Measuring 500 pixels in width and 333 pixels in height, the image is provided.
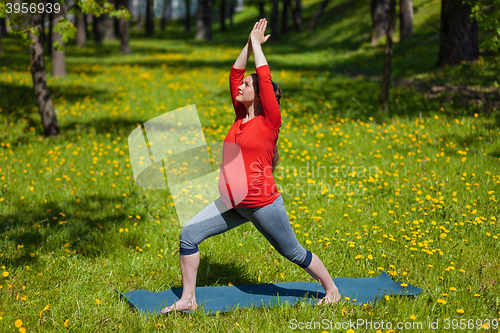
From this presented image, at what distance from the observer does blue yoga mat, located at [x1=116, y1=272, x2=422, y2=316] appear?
355 centimetres

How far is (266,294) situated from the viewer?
12.4ft

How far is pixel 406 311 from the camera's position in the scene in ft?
11.1

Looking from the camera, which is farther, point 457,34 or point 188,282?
point 457,34

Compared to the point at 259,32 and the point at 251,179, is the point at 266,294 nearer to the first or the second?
the point at 251,179

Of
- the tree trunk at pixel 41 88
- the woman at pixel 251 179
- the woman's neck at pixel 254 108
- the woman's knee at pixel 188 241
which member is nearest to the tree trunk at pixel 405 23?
the tree trunk at pixel 41 88

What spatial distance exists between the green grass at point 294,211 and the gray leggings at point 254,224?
584 mm

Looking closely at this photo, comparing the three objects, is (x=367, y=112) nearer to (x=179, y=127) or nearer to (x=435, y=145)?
(x=435, y=145)

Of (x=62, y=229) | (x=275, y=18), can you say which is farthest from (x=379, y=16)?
(x=62, y=229)

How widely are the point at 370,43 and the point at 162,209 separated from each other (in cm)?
1694

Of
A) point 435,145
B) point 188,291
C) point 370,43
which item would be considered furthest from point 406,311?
point 370,43

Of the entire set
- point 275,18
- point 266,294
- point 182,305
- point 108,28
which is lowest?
point 266,294

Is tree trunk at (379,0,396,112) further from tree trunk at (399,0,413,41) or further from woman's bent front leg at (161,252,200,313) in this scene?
tree trunk at (399,0,413,41)

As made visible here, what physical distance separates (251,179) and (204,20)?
36770 mm

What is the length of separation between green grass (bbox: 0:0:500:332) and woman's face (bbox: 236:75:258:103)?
5.74 feet
